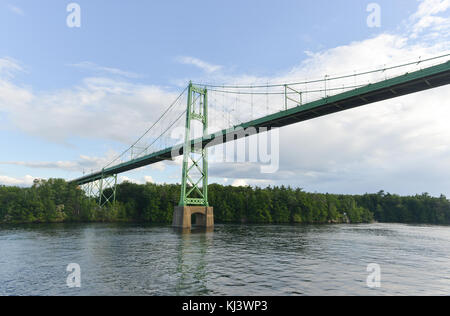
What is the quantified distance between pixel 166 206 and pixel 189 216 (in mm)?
40100

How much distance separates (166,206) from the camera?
92.6 metres

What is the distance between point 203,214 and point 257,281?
4242cm

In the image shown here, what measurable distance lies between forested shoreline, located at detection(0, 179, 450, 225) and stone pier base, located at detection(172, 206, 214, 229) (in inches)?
1151

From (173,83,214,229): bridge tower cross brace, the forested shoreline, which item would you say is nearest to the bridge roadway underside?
(173,83,214,229): bridge tower cross brace

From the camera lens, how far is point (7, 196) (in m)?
72.0

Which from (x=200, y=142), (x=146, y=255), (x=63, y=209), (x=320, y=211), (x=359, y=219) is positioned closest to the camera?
(x=146, y=255)

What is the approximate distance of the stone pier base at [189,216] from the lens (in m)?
53.5

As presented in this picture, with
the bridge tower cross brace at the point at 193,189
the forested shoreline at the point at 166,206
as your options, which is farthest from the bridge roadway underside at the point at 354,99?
the forested shoreline at the point at 166,206

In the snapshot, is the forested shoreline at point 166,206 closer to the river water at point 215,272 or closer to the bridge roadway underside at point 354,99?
the bridge roadway underside at point 354,99

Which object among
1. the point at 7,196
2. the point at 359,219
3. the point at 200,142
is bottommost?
the point at 359,219

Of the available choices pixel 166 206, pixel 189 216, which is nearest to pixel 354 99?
pixel 189 216

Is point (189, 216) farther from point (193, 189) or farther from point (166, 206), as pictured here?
point (166, 206)
